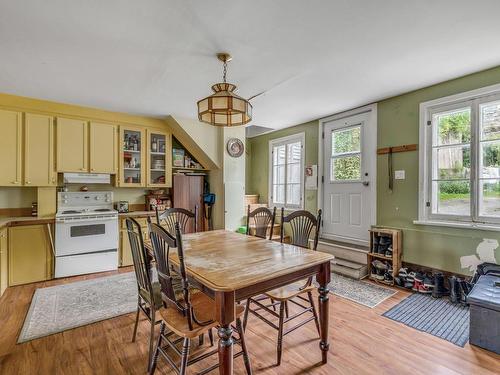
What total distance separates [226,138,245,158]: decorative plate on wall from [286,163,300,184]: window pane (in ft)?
3.45

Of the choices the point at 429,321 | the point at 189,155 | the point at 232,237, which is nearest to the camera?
the point at 429,321

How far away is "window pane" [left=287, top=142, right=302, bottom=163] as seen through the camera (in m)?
5.09

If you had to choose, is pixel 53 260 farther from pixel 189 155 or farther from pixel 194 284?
pixel 194 284

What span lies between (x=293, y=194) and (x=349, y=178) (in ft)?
4.08

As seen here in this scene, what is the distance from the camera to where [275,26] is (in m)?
2.02

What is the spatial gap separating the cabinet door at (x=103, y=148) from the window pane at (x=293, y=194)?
3.09 meters

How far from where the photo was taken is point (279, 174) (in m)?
5.50

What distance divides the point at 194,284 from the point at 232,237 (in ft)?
3.30

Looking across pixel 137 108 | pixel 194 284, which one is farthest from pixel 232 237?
pixel 137 108

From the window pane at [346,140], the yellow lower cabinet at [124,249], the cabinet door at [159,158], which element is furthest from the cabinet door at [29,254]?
the window pane at [346,140]

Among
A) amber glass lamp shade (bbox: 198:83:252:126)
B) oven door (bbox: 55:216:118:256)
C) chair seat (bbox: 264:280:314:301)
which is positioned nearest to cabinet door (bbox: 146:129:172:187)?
oven door (bbox: 55:216:118:256)

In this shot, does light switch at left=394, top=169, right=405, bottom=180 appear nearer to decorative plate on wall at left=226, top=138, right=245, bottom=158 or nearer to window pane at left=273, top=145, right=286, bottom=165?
window pane at left=273, top=145, right=286, bottom=165

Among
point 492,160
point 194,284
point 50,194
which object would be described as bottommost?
point 194,284

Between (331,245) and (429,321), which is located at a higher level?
(331,245)
